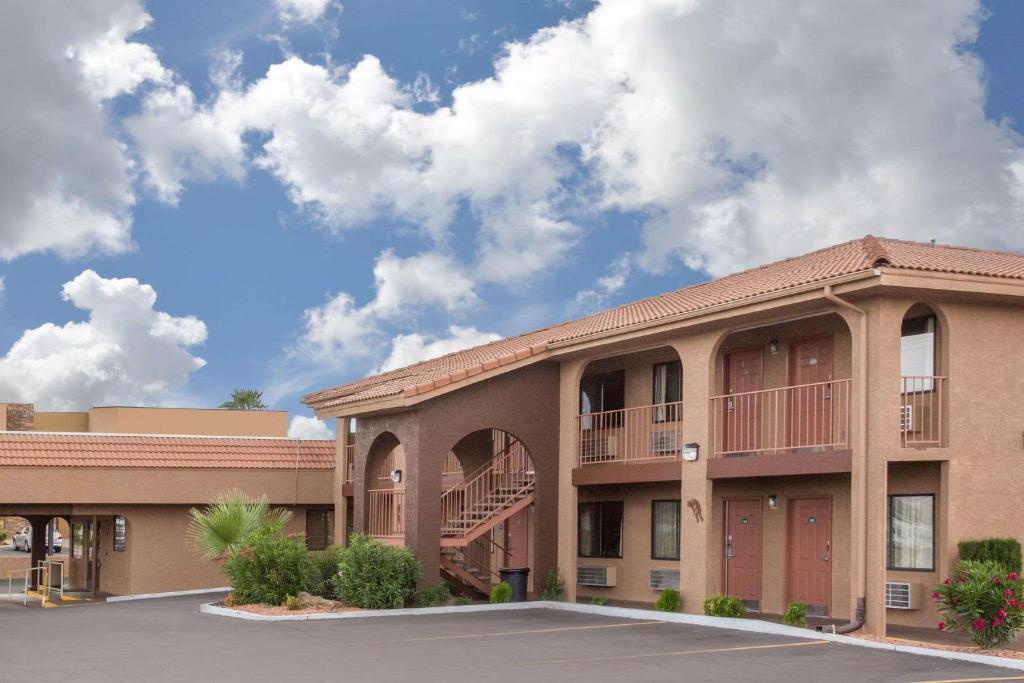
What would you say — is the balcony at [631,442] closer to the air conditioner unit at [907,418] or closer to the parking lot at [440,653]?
the parking lot at [440,653]

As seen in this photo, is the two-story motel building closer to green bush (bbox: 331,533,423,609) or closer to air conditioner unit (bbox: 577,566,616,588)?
air conditioner unit (bbox: 577,566,616,588)

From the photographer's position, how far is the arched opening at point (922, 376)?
19.3 metres

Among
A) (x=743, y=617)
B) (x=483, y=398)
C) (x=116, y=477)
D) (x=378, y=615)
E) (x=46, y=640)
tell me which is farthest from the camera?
(x=116, y=477)

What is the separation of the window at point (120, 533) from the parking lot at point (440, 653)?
9.14m

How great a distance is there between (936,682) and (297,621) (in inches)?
438

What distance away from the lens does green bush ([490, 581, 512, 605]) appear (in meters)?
24.4

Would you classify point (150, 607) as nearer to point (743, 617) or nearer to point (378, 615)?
point (378, 615)

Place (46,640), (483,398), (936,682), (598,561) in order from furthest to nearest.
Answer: (598,561) < (483,398) < (46,640) < (936,682)

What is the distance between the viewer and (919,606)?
1966 cm

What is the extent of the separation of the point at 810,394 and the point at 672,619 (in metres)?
4.60

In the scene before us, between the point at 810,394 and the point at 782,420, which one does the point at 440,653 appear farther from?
the point at 810,394

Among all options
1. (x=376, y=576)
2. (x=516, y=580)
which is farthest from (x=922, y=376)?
(x=376, y=576)

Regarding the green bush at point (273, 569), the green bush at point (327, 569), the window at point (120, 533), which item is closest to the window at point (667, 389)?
the green bush at point (327, 569)

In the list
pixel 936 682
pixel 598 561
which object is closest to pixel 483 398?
pixel 598 561
